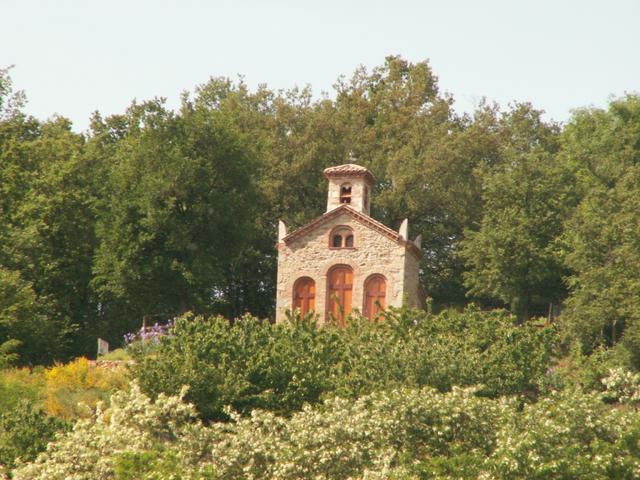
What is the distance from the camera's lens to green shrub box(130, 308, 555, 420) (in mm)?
27194

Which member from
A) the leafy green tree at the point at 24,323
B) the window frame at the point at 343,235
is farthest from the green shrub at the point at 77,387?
the window frame at the point at 343,235

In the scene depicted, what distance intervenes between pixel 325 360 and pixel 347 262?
15.2 metres

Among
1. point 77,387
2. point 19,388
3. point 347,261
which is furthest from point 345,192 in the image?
point 19,388

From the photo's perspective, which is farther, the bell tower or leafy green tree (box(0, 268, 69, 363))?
the bell tower

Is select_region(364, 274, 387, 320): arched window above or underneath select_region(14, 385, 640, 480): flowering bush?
above

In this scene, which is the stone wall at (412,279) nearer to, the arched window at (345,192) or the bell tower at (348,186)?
Result: the bell tower at (348,186)

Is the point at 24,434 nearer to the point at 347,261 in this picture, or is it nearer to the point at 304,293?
the point at 304,293

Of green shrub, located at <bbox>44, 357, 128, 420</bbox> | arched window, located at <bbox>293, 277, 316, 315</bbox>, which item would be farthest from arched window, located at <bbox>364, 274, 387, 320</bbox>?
green shrub, located at <bbox>44, 357, 128, 420</bbox>

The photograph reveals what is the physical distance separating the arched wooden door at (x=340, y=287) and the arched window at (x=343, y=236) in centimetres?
87

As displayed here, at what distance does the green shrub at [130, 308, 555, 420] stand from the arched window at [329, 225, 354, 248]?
13403 mm

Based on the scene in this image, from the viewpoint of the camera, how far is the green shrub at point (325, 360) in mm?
27194

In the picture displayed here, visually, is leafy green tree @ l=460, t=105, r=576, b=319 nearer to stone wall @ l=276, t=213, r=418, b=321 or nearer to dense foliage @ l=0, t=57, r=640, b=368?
dense foliage @ l=0, t=57, r=640, b=368

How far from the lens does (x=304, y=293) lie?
4462 centimetres

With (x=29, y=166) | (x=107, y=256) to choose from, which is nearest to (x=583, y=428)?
(x=107, y=256)
